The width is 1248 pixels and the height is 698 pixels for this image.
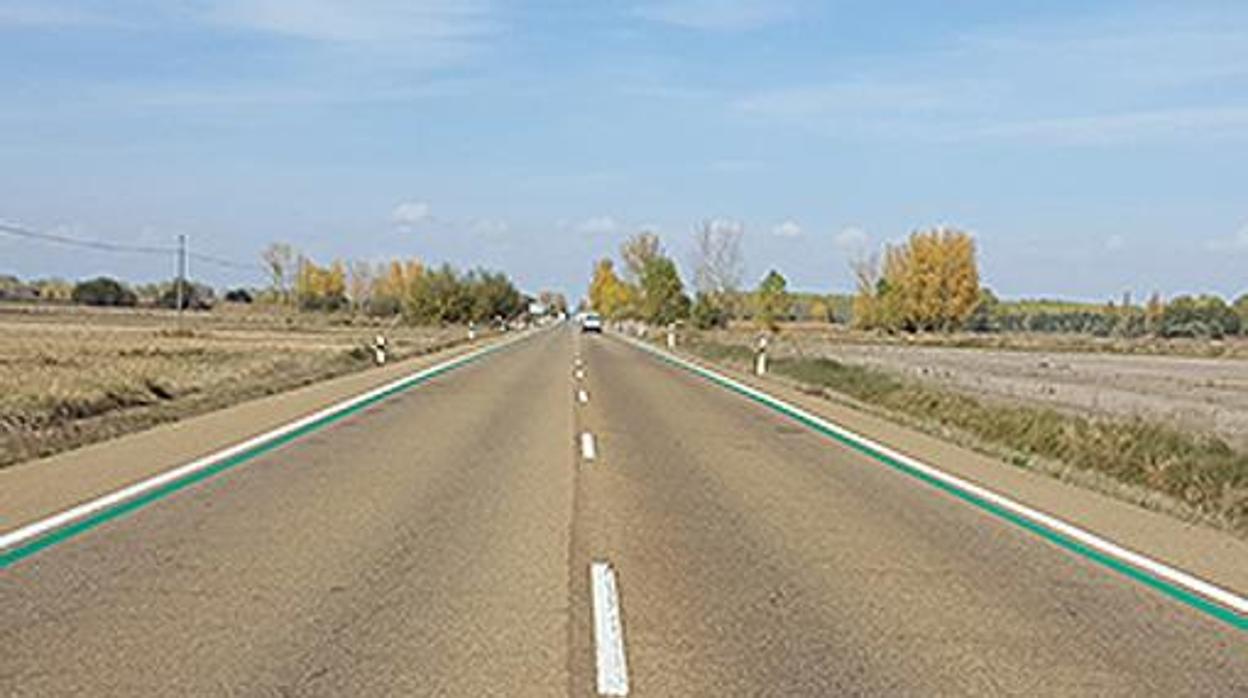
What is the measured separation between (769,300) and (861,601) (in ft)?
329

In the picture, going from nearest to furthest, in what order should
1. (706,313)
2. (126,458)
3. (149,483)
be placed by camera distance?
(149,483)
(126,458)
(706,313)

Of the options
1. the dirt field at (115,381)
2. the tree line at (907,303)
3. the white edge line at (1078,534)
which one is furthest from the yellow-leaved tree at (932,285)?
the white edge line at (1078,534)

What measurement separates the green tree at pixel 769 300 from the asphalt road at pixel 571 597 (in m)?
93.6

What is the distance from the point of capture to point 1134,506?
12.7m

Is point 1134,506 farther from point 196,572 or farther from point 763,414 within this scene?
point 763,414

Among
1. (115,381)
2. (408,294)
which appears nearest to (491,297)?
(408,294)

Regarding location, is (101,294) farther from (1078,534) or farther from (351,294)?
(1078,534)

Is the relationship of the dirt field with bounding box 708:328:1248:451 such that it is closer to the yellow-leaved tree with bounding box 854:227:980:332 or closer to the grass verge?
the grass verge

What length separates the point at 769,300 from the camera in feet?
351

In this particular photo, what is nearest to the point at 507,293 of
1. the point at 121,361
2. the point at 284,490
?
the point at 121,361

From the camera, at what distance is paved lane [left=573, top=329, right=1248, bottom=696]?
20.0 ft

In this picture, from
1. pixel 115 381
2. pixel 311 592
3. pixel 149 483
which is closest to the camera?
pixel 311 592

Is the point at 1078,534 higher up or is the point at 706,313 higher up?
the point at 1078,534

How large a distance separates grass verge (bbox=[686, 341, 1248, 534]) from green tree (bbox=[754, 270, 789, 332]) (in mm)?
79814
